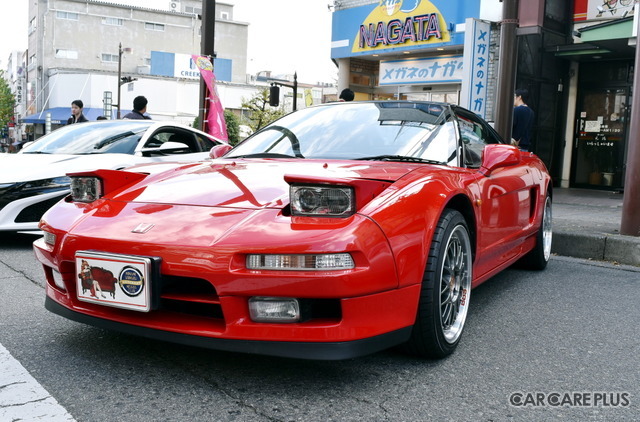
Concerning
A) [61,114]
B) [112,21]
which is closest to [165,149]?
[61,114]

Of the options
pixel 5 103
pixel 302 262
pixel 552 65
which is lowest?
pixel 302 262

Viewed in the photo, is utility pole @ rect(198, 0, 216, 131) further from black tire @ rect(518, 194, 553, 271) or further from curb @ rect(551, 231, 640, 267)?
black tire @ rect(518, 194, 553, 271)

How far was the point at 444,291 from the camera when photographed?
2721 millimetres

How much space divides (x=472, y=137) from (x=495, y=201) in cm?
48

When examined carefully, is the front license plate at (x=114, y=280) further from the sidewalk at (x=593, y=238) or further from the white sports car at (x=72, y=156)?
the sidewalk at (x=593, y=238)

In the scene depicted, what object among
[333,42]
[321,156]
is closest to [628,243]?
[321,156]

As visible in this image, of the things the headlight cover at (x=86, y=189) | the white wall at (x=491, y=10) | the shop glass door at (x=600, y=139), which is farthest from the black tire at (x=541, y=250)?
the shop glass door at (x=600, y=139)

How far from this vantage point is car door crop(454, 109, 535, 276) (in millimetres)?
3193

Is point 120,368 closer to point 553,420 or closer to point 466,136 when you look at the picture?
point 553,420

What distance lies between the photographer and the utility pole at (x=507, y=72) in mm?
6660

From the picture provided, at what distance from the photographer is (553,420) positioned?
2.08 m

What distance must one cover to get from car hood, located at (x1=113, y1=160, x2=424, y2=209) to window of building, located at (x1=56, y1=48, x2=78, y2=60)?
55615mm

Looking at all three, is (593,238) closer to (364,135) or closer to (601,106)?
(364,135)

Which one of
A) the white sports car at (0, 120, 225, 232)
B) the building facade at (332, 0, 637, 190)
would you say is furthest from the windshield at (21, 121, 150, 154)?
the building facade at (332, 0, 637, 190)
